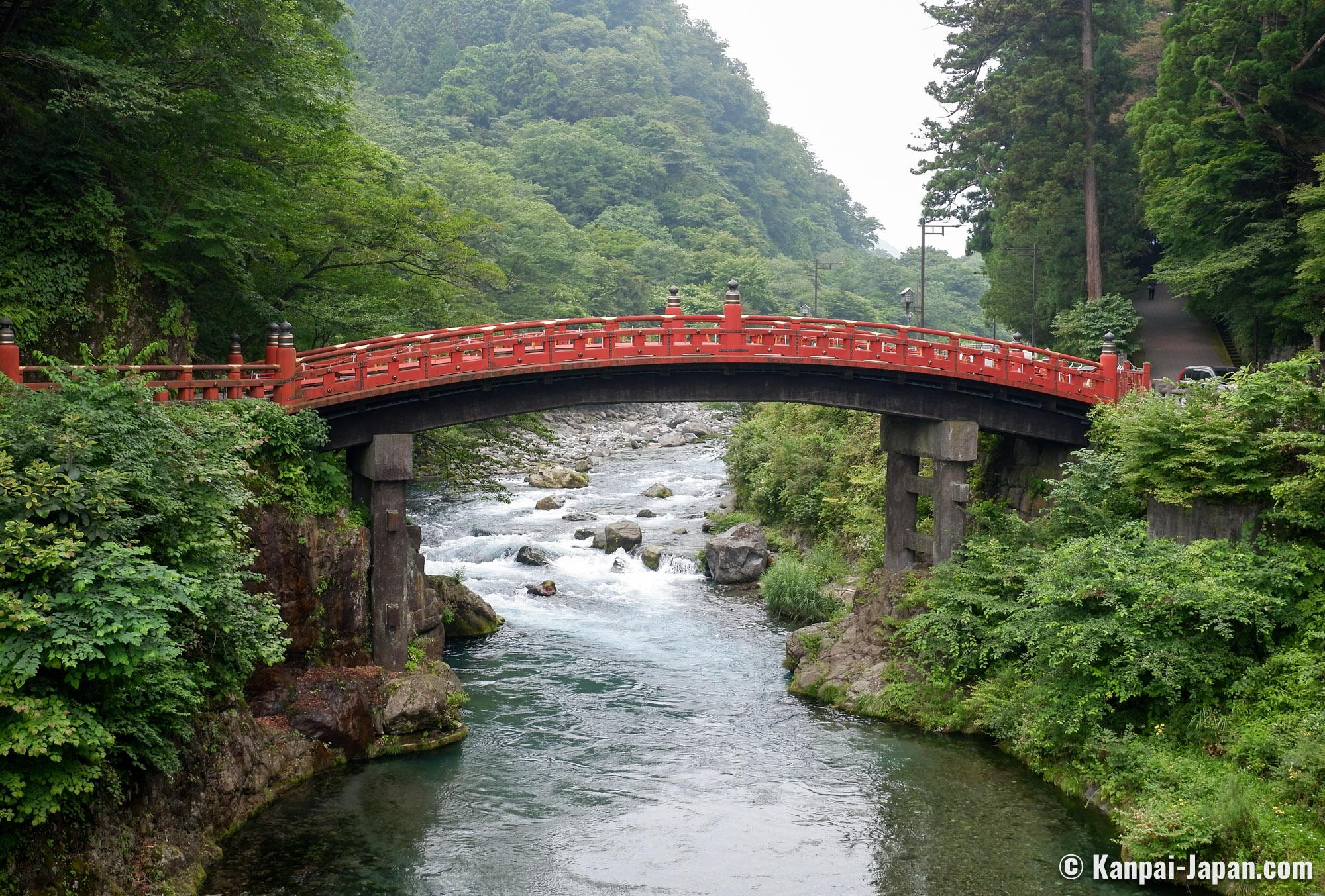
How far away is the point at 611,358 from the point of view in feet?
78.9

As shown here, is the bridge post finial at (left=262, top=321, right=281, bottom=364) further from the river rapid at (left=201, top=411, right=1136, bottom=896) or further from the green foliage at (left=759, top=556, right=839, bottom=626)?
the green foliage at (left=759, top=556, right=839, bottom=626)

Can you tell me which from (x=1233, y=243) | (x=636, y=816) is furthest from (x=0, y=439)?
(x=1233, y=243)

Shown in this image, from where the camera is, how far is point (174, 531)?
1544cm

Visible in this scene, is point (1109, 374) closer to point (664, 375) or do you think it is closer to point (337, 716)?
point (664, 375)

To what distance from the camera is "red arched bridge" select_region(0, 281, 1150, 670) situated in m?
22.7

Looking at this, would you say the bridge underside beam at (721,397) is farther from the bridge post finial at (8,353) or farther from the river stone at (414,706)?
the bridge post finial at (8,353)

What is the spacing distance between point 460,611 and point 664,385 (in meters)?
8.31

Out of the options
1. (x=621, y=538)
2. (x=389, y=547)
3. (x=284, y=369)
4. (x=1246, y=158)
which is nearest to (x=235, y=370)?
(x=284, y=369)

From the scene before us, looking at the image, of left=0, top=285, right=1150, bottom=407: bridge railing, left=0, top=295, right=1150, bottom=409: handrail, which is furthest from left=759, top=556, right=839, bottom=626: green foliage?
left=0, top=295, right=1150, bottom=409: handrail

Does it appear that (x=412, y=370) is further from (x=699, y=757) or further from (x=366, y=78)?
(x=366, y=78)

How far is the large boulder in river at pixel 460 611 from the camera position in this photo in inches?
1120

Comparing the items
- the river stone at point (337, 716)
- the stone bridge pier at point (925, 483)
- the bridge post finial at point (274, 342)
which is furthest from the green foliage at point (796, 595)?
the bridge post finial at point (274, 342)

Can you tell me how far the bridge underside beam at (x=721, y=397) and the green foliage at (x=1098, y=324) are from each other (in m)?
10.3

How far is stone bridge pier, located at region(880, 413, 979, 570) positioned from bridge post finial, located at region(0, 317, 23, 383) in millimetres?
19149
